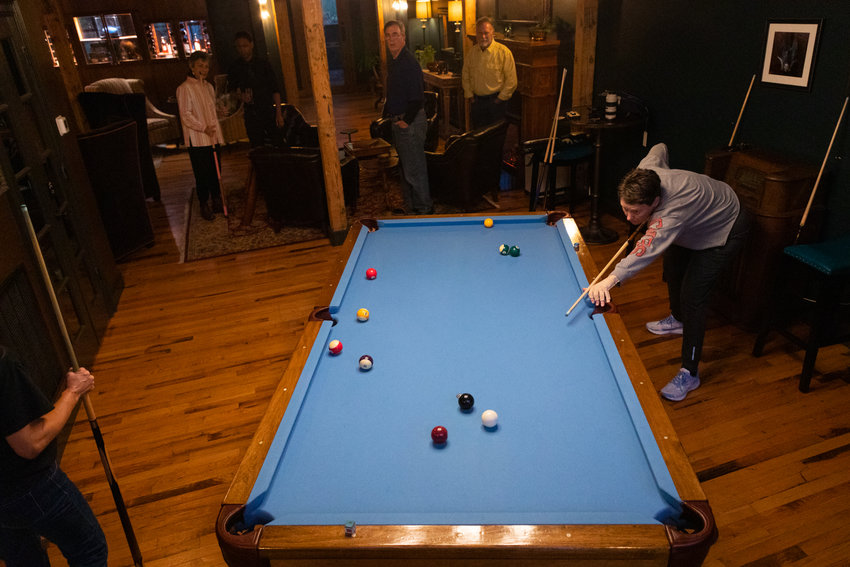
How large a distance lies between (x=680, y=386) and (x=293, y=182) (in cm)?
364

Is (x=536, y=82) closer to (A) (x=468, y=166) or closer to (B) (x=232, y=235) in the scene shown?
(A) (x=468, y=166)

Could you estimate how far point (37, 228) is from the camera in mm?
3445

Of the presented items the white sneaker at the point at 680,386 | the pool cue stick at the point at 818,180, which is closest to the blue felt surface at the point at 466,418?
the white sneaker at the point at 680,386

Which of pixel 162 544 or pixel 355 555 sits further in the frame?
pixel 162 544

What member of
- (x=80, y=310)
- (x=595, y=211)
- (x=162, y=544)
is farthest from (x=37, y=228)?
(x=595, y=211)

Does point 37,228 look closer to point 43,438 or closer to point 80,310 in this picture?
point 80,310

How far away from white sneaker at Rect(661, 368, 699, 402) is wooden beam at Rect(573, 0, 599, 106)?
3.32 m

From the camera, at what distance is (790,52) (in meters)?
3.35

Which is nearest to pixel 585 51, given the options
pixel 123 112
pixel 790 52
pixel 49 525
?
pixel 790 52

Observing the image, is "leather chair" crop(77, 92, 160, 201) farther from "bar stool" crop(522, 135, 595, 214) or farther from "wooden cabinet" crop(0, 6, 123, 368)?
"bar stool" crop(522, 135, 595, 214)

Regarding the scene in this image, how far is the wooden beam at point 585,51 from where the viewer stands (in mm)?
5188

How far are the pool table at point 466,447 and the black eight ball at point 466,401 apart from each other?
0.03m

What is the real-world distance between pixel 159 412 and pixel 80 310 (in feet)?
3.50

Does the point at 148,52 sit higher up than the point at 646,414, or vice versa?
the point at 148,52
